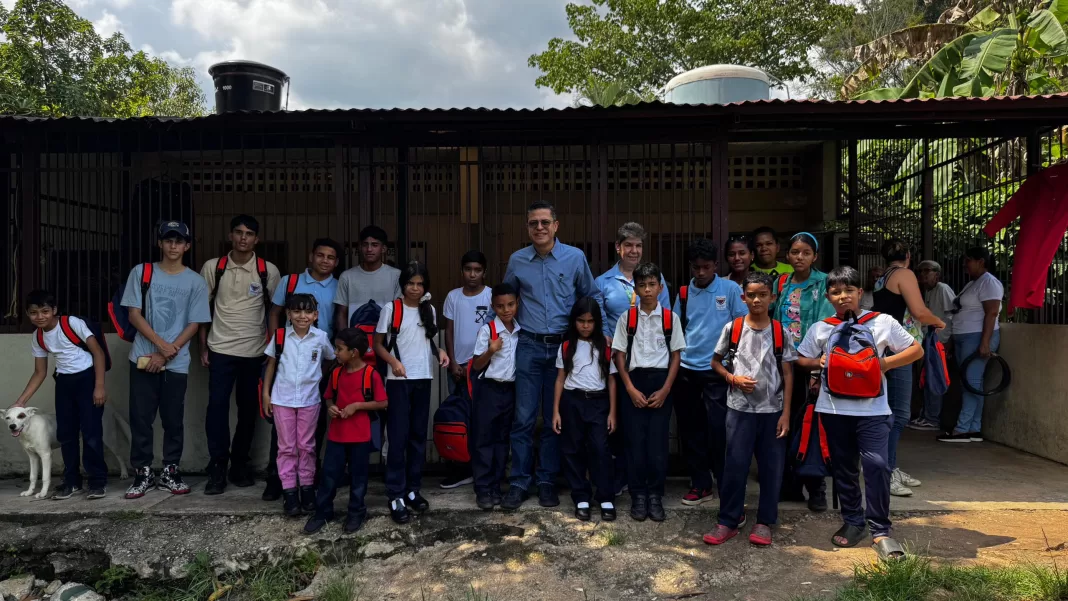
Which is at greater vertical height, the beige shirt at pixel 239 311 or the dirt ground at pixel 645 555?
the beige shirt at pixel 239 311

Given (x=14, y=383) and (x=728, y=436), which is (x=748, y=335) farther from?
(x=14, y=383)

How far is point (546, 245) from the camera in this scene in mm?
4242

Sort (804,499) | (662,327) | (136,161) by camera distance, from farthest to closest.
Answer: (136,161)
(804,499)
(662,327)

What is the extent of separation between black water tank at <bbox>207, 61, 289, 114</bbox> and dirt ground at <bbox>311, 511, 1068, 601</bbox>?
5.43 meters

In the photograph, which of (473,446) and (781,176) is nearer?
(473,446)

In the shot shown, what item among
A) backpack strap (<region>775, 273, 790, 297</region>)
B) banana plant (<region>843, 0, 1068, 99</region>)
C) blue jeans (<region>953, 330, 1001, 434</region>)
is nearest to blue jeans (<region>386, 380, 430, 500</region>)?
backpack strap (<region>775, 273, 790, 297</region>)

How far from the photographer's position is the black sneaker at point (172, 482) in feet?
15.3

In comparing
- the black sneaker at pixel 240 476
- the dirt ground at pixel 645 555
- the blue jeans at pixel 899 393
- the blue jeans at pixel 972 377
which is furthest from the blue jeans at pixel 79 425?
the blue jeans at pixel 972 377

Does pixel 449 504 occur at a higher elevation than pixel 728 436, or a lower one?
lower

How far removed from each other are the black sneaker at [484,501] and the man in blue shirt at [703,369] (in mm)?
1251

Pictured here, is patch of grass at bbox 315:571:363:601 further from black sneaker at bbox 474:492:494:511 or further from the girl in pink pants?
black sneaker at bbox 474:492:494:511

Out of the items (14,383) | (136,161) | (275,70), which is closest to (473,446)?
(14,383)

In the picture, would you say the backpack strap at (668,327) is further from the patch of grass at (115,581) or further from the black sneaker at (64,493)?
the black sneaker at (64,493)

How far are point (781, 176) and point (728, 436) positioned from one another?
550 centimetres
